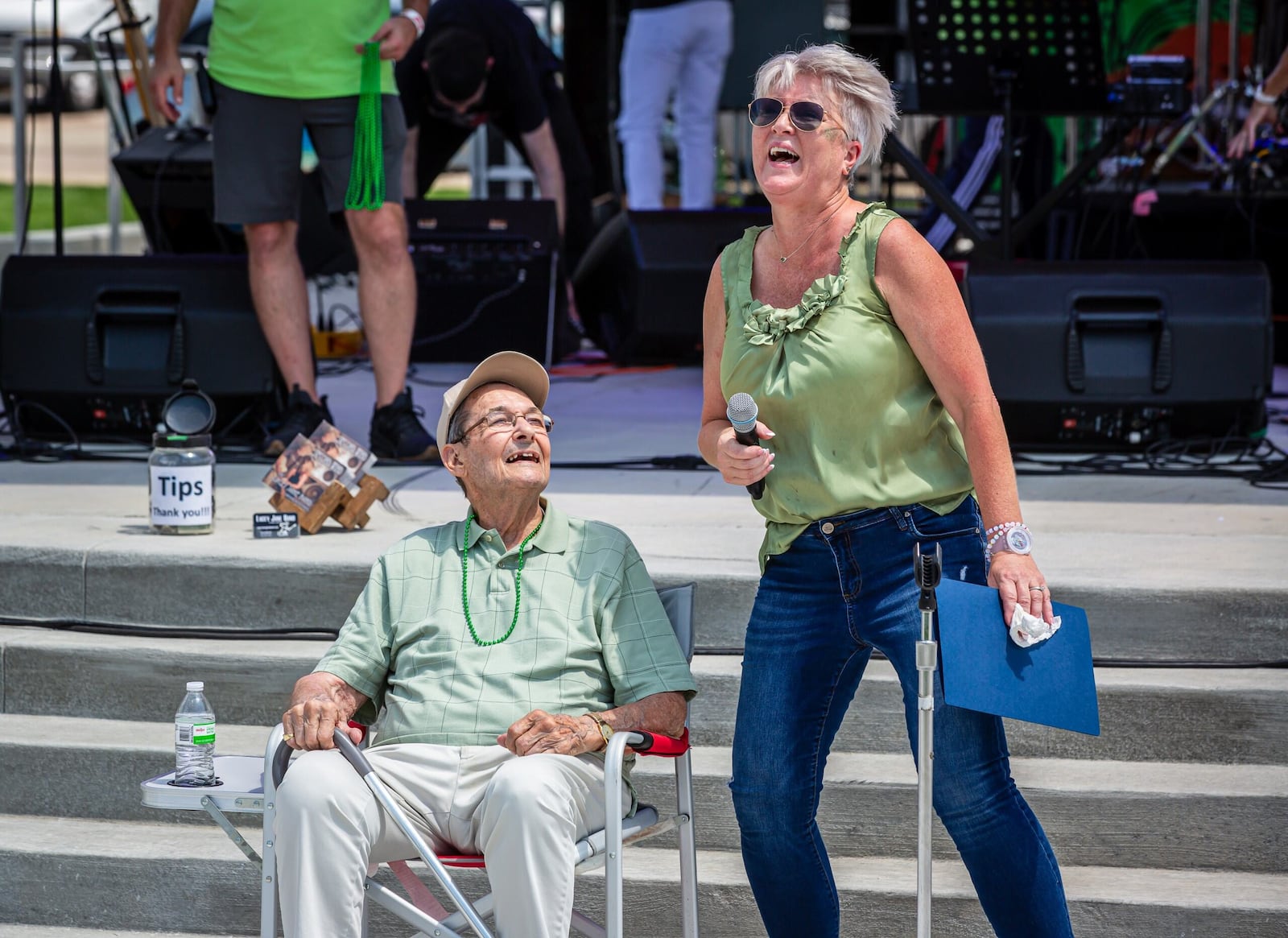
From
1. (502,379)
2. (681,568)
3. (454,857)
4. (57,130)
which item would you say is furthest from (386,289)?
(454,857)

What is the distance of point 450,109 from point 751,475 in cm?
531

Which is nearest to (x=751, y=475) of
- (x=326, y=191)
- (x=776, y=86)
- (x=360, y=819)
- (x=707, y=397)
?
(x=707, y=397)

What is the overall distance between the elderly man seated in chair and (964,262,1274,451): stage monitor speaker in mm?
2482

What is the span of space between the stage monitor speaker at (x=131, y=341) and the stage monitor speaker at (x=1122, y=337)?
7.37ft

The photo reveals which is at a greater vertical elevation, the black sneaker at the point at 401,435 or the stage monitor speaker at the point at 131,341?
the stage monitor speaker at the point at 131,341

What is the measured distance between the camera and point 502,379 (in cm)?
301

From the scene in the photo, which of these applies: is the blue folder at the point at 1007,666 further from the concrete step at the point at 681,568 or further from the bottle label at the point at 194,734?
the bottle label at the point at 194,734

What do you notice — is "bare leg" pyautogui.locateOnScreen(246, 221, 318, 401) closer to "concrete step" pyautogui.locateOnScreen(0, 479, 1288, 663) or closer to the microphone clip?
"concrete step" pyautogui.locateOnScreen(0, 479, 1288, 663)

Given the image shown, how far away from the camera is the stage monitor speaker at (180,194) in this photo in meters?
7.01

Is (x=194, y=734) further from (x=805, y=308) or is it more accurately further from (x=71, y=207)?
(x=71, y=207)

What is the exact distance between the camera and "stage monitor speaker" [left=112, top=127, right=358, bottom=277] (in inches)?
276

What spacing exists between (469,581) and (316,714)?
355 millimetres

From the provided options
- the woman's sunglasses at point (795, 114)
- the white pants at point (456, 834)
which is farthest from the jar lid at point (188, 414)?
the woman's sunglasses at point (795, 114)

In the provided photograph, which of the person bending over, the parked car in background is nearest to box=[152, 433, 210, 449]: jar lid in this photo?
the person bending over
